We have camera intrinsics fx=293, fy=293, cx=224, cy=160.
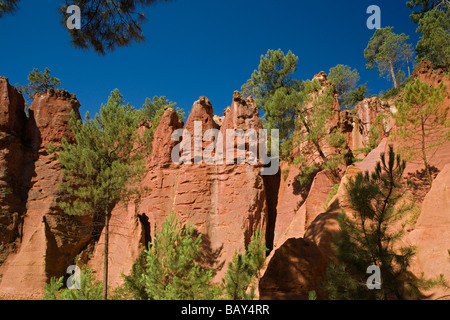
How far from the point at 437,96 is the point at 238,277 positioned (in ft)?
39.8

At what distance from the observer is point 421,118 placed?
43.6 feet

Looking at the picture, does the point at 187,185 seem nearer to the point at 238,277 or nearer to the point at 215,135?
the point at 215,135

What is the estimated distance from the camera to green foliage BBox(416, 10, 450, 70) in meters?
27.0

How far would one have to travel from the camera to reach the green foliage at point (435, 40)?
2698 cm

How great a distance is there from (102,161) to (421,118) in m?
14.5

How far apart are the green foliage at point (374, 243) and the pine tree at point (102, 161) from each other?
9.34m

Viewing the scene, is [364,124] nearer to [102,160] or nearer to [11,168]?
[102,160]

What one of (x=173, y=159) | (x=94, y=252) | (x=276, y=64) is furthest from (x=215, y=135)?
(x=94, y=252)

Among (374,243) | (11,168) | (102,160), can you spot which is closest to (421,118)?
(374,243)

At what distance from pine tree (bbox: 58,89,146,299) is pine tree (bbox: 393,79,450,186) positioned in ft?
40.1

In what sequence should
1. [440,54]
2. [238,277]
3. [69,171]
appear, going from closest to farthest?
[238,277]
[69,171]
[440,54]

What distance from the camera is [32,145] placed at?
18.9 m

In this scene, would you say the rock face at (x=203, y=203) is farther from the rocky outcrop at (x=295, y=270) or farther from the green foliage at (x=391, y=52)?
the green foliage at (x=391, y=52)

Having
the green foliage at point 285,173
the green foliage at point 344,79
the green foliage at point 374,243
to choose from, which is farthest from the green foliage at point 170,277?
the green foliage at point 344,79
